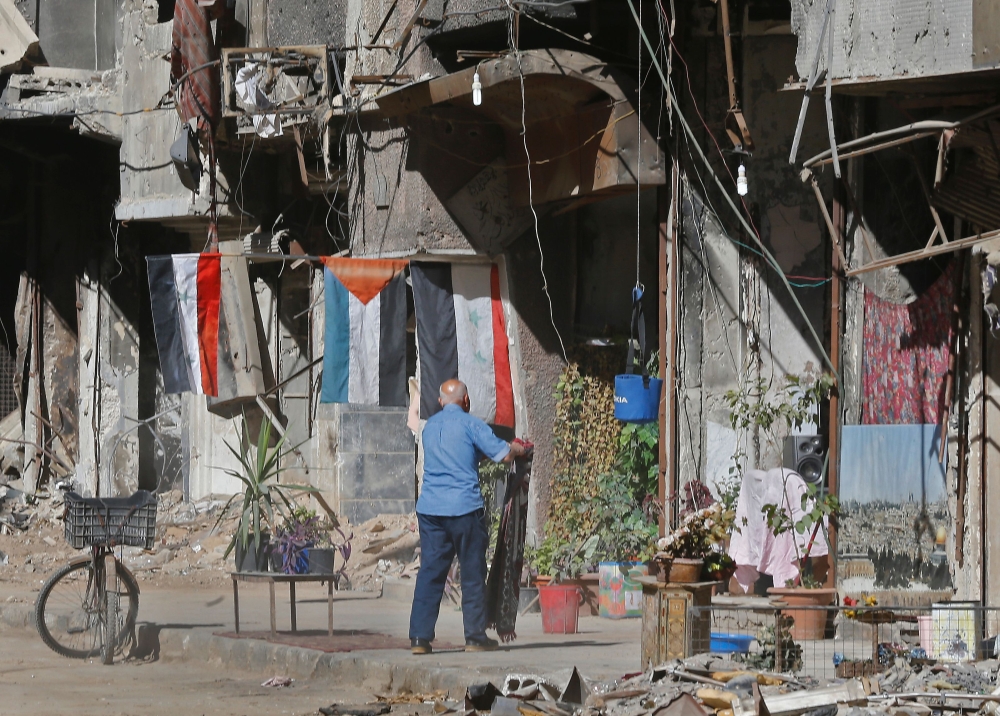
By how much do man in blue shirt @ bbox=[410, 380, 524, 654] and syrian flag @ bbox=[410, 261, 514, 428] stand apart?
141 inches

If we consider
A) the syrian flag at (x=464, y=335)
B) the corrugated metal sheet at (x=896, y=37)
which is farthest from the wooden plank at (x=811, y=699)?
the syrian flag at (x=464, y=335)

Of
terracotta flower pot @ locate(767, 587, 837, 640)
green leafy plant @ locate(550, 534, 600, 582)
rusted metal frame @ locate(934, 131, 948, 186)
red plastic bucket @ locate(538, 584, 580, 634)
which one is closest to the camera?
rusted metal frame @ locate(934, 131, 948, 186)

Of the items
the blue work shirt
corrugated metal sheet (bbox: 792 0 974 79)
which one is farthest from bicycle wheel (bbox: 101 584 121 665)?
corrugated metal sheet (bbox: 792 0 974 79)

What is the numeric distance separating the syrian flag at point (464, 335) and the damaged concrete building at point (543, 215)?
14 cm

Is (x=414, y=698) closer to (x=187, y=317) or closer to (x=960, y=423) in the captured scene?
(x=960, y=423)

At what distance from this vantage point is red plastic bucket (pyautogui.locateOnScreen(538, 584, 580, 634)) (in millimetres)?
11297

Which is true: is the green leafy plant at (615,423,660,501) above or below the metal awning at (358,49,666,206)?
below

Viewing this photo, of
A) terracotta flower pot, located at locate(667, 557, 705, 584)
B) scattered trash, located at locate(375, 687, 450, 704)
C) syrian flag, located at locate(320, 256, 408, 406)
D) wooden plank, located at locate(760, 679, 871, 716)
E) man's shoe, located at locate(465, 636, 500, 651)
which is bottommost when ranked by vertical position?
scattered trash, located at locate(375, 687, 450, 704)

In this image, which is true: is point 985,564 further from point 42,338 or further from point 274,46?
point 42,338

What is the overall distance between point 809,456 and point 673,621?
3265 mm

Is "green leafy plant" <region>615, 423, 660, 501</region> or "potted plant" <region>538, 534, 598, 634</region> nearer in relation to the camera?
"potted plant" <region>538, 534, 598, 634</region>

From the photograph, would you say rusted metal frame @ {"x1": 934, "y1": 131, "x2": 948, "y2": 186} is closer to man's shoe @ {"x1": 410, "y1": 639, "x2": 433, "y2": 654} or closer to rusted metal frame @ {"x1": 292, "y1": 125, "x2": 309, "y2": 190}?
man's shoe @ {"x1": 410, "y1": 639, "x2": 433, "y2": 654}

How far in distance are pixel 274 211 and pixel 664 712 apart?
36.7 feet

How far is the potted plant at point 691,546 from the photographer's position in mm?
8648
